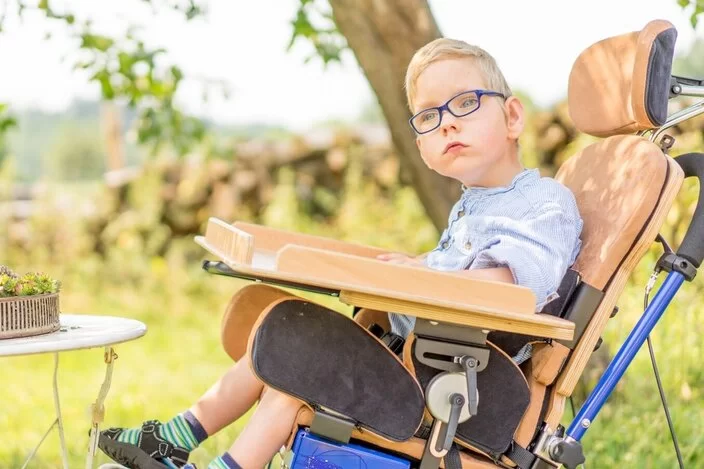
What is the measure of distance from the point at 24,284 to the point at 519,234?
1.23 m

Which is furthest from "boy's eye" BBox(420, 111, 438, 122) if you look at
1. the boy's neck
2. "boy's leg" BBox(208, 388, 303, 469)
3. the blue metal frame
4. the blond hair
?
"boy's leg" BBox(208, 388, 303, 469)

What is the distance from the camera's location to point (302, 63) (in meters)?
4.29

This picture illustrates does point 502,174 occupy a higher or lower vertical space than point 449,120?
lower

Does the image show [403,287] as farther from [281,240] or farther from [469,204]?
[281,240]

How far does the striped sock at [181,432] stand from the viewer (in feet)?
8.17

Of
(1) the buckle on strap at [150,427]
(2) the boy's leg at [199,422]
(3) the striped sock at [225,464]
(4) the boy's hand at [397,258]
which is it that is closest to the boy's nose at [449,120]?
(4) the boy's hand at [397,258]

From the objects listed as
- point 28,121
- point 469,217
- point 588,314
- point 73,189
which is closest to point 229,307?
point 469,217

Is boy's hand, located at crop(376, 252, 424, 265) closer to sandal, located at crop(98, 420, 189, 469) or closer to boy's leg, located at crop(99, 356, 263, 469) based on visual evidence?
boy's leg, located at crop(99, 356, 263, 469)

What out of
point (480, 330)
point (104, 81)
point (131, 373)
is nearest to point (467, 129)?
point (480, 330)

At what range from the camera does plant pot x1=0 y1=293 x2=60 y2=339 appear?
7.34 ft

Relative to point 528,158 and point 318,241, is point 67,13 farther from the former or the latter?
point 528,158

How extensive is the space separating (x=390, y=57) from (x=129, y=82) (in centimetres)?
137

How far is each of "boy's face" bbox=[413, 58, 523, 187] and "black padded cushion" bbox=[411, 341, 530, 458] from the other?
541 millimetres

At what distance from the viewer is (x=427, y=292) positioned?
199cm
